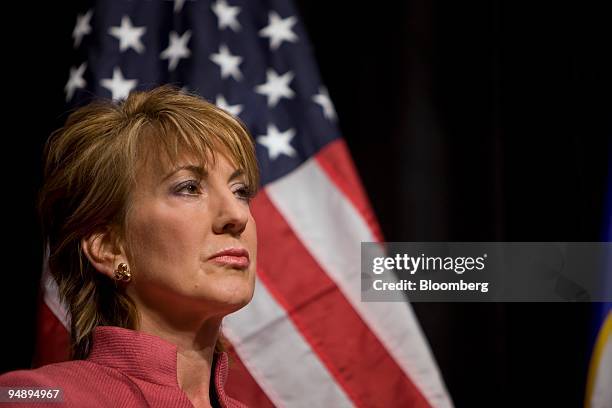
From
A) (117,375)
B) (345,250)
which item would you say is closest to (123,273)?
(117,375)

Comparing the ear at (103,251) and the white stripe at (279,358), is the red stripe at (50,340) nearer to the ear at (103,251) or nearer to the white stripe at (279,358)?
the white stripe at (279,358)

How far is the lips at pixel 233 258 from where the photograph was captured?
1194 millimetres

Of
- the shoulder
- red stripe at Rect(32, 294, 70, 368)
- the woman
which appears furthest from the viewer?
red stripe at Rect(32, 294, 70, 368)

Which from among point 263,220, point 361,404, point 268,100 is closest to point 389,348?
point 361,404

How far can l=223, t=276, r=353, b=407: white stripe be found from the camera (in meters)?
1.69

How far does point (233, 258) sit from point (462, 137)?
35.7 inches

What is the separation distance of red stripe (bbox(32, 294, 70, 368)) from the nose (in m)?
0.63

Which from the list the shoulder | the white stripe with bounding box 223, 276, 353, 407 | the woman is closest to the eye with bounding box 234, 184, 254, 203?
the woman

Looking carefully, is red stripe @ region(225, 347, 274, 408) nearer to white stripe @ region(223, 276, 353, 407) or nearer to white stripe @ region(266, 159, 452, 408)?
white stripe @ region(223, 276, 353, 407)

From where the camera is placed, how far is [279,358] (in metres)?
1.69

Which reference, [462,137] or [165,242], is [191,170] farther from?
[462,137]

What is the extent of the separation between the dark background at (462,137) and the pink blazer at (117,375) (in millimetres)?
734

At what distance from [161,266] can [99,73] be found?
2.44 feet

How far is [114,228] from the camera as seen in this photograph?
1.23m
